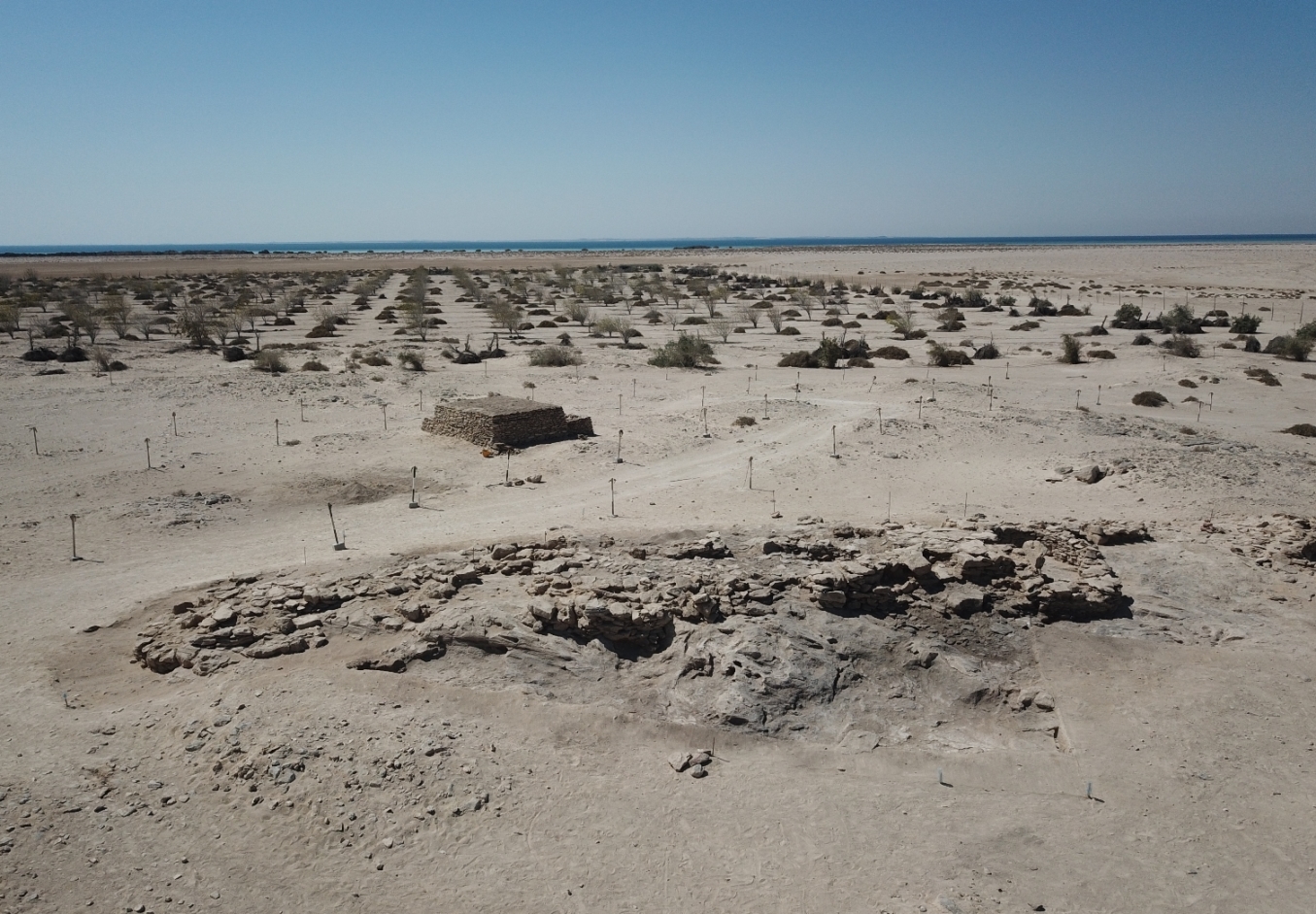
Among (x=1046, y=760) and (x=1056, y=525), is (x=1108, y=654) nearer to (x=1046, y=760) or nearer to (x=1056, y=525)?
(x=1046, y=760)

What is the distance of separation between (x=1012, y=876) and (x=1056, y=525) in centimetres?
849

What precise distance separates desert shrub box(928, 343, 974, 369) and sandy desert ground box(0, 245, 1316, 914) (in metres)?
15.7

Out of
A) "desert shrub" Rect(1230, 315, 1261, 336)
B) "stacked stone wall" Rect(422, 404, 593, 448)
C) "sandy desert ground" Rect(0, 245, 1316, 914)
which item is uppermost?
"desert shrub" Rect(1230, 315, 1261, 336)

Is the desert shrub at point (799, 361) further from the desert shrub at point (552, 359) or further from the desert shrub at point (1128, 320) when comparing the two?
the desert shrub at point (1128, 320)

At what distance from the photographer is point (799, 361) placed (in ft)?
113

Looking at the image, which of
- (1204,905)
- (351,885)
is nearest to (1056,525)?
(1204,905)

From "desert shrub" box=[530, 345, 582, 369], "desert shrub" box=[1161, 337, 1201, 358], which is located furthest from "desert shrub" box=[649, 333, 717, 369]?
"desert shrub" box=[1161, 337, 1201, 358]

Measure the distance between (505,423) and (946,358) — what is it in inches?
857

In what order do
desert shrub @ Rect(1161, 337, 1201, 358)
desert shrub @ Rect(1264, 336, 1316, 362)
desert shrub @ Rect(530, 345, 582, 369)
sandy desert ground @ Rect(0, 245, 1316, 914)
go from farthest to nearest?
desert shrub @ Rect(1161, 337, 1201, 358), desert shrub @ Rect(1264, 336, 1316, 362), desert shrub @ Rect(530, 345, 582, 369), sandy desert ground @ Rect(0, 245, 1316, 914)

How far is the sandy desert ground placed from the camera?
23.7 ft

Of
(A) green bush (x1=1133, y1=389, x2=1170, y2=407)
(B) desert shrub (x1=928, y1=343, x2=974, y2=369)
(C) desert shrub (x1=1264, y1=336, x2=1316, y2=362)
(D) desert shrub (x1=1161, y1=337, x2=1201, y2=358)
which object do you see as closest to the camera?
(A) green bush (x1=1133, y1=389, x2=1170, y2=407)

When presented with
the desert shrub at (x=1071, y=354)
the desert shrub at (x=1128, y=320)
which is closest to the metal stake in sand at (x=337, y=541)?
the desert shrub at (x=1071, y=354)

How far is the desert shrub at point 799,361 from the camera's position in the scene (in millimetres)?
34156

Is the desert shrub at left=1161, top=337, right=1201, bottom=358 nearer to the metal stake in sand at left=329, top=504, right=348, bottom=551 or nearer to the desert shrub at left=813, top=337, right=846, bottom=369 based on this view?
the desert shrub at left=813, top=337, right=846, bottom=369
